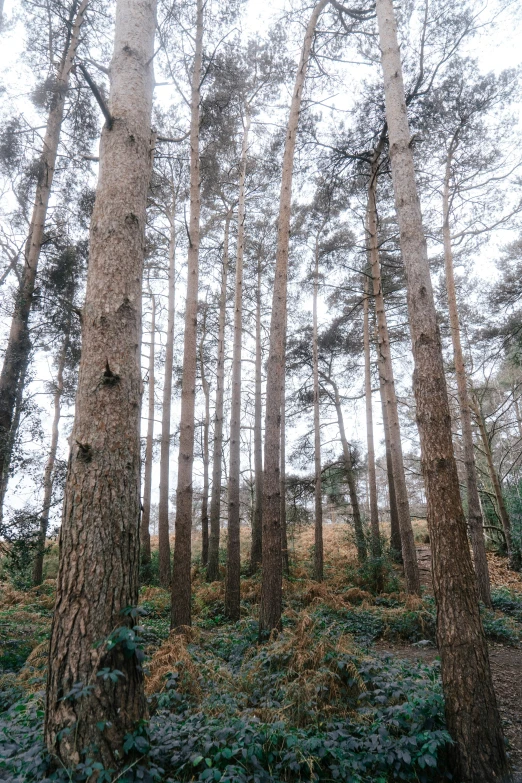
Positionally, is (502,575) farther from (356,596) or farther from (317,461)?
(317,461)

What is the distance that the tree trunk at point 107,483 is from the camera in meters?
2.28

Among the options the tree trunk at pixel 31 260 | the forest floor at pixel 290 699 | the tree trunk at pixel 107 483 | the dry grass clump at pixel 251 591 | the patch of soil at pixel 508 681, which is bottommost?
the patch of soil at pixel 508 681

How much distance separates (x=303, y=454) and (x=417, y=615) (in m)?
8.32

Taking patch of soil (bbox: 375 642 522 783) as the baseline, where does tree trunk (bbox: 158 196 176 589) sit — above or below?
above

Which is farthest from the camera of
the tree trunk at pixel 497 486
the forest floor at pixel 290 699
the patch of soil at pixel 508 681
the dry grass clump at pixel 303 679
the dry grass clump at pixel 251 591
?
the tree trunk at pixel 497 486

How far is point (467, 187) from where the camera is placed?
29.4ft

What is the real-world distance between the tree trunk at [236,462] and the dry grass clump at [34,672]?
354cm

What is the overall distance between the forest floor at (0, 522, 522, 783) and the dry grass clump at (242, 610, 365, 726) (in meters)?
0.01

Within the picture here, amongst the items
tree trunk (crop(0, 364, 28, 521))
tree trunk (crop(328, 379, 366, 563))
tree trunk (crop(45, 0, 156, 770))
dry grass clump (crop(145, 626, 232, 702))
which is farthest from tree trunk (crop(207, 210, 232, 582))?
tree trunk (crop(45, 0, 156, 770))

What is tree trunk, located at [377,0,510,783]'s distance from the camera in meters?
2.88

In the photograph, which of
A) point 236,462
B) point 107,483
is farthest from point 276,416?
point 107,483

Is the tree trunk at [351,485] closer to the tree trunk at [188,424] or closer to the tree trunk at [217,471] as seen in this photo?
the tree trunk at [217,471]

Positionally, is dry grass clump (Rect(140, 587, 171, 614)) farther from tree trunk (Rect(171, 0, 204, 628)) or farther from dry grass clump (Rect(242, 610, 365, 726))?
dry grass clump (Rect(242, 610, 365, 726))

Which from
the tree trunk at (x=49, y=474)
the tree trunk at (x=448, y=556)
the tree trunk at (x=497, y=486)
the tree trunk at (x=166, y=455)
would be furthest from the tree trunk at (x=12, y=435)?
the tree trunk at (x=497, y=486)
